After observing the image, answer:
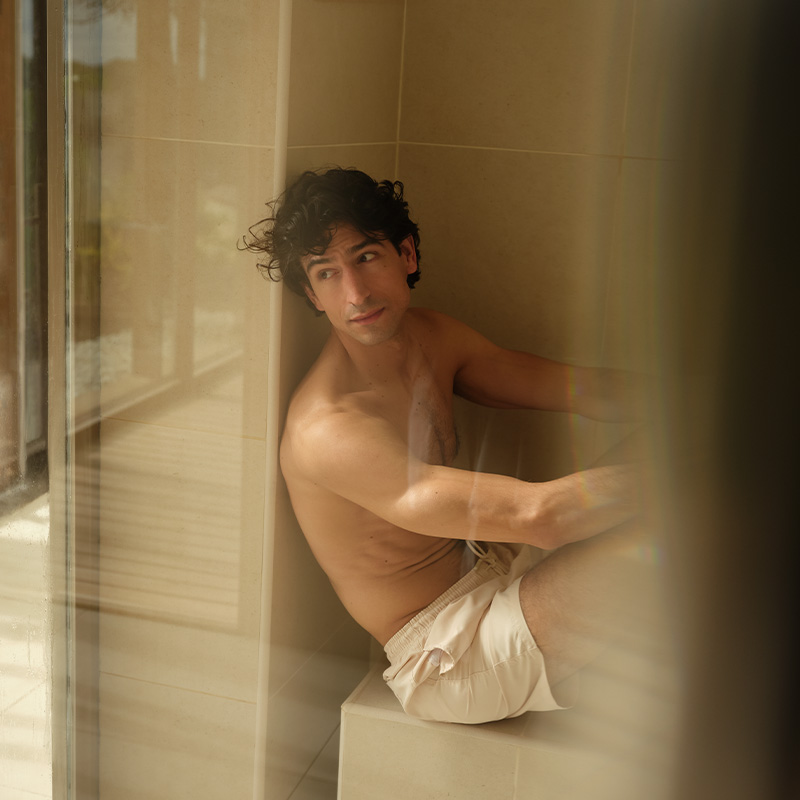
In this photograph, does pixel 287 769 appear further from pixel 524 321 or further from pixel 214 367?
pixel 524 321

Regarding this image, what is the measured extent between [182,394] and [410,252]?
34 centimetres

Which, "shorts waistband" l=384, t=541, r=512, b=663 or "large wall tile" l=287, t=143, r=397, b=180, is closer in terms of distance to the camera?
"large wall tile" l=287, t=143, r=397, b=180

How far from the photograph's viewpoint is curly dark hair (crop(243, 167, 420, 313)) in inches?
25.4

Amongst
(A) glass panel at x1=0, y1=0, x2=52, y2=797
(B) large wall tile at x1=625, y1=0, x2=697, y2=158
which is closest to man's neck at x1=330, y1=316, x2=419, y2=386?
(A) glass panel at x1=0, y1=0, x2=52, y2=797

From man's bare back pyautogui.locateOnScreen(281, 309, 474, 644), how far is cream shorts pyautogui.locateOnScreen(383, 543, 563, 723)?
2 cm

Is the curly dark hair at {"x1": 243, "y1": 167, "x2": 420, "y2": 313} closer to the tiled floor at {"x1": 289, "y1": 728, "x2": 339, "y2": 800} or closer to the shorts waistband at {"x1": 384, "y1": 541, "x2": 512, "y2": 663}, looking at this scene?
the shorts waistband at {"x1": 384, "y1": 541, "x2": 512, "y2": 663}

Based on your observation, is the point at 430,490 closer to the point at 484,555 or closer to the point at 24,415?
the point at 484,555

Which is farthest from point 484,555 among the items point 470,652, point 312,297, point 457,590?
point 312,297

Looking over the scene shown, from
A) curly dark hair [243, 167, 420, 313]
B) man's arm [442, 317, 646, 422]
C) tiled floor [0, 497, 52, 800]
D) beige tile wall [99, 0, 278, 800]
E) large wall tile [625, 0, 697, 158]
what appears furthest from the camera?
tiled floor [0, 497, 52, 800]

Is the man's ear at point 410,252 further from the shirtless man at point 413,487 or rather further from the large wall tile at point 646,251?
the large wall tile at point 646,251

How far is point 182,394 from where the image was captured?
841 millimetres

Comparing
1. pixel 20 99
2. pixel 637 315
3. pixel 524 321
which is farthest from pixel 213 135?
pixel 637 315

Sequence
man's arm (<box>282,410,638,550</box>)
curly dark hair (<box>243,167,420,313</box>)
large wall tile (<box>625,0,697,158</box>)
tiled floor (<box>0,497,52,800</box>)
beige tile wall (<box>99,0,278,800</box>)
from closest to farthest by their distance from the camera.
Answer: large wall tile (<box>625,0,697,158</box>)
man's arm (<box>282,410,638,550</box>)
curly dark hair (<box>243,167,420,313</box>)
beige tile wall (<box>99,0,278,800</box>)
tiled floor (<box>0,497,52,800</box>)

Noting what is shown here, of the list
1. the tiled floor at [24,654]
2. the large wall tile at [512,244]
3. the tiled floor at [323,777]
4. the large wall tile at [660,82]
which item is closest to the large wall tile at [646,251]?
the large wall tile at [660,82]
